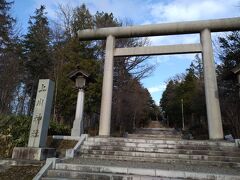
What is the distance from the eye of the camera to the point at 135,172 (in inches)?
232

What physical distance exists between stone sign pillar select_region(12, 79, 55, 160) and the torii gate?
3650 mm

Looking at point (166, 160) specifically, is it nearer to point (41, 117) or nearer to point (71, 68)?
point (41, 117)

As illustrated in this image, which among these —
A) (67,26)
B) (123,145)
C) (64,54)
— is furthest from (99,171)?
(67,26)

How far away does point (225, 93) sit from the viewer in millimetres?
17609

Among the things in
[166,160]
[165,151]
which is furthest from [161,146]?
[166,160]

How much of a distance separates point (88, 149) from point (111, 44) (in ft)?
19.9

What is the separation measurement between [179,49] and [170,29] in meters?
1.24

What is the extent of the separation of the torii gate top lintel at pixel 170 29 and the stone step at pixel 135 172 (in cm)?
807

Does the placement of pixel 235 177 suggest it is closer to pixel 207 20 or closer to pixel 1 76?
pixel 207 20

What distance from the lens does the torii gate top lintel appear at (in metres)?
11.3

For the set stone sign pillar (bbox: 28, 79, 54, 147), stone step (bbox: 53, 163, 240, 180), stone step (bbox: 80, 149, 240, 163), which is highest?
stone sign pillar (bbox: 28, 79, 54, 147)

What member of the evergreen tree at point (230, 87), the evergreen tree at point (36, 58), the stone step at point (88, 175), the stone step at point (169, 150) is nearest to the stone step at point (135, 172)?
the stone step at point (88, 175)

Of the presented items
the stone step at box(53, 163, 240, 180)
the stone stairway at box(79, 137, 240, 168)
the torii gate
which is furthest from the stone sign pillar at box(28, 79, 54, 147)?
the torii gate

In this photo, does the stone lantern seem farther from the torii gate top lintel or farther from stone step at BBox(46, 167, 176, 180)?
stone step at BBox(46, 167, 176, 180)
